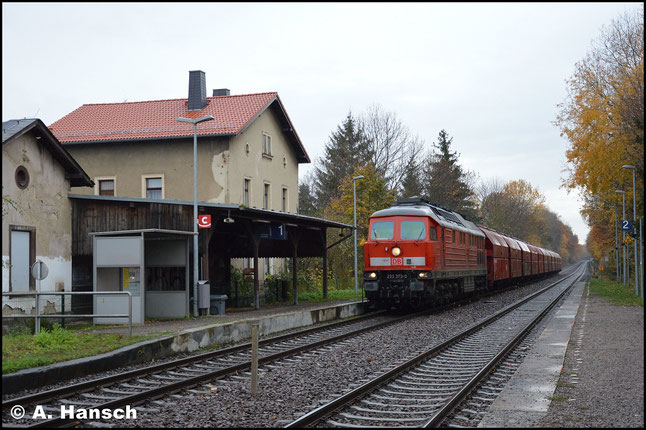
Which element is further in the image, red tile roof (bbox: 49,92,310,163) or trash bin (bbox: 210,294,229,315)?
red tile roof (bbox: 49,92,310,163)

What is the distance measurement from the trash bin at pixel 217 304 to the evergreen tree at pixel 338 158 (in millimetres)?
41482

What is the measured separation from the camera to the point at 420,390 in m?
9.09

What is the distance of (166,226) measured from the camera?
20.1 metres

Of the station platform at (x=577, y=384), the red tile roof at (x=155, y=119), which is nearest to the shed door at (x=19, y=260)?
the red tile roof at (x=155, y=119)

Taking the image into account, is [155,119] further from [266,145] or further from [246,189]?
[246,189]

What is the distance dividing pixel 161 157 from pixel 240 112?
4113 millimetres

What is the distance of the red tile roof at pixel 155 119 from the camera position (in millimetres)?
29500

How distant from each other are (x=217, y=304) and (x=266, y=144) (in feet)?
44.3

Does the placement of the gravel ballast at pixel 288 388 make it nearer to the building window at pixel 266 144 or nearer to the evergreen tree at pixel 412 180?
the building window at pixel 266 144

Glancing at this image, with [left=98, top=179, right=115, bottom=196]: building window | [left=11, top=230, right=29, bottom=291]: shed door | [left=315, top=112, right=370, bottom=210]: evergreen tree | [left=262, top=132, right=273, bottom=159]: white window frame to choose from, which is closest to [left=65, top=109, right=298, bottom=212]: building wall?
[left=98, top=179, right=115, bottom=196]: building window

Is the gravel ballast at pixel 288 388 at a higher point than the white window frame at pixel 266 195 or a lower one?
lower

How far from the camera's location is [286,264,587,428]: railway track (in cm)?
734

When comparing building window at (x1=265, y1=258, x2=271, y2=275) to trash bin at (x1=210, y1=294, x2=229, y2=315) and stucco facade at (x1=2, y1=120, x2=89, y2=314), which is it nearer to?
trash bin at (x1=210, y1=294, x2=229, y2=315)

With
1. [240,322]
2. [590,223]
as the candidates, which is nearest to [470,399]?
[240,322]
